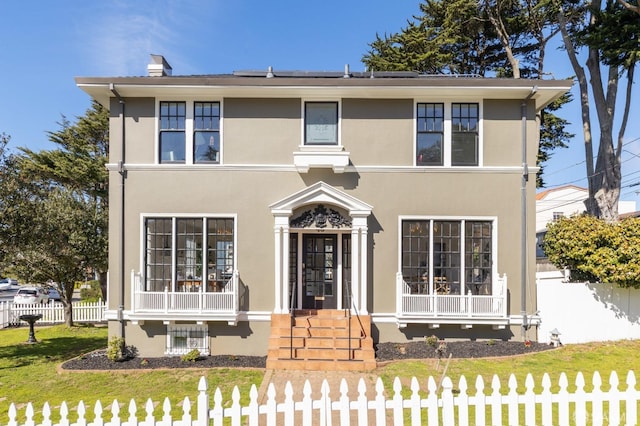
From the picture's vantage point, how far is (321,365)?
8297mm

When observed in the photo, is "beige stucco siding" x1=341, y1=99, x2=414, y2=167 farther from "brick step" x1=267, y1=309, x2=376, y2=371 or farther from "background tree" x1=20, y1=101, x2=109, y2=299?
"background tree" x1=20, y1=101, x2=109, y2=299

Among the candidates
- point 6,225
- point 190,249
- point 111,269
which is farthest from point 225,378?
point 6,225

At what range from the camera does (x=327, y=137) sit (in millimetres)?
10133

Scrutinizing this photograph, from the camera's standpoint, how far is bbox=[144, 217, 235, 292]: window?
988 centimetres

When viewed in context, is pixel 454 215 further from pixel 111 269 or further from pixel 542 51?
pixel 542 51

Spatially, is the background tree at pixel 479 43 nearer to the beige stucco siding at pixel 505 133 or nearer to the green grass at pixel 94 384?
the beige stucco siding at pixel 505 133

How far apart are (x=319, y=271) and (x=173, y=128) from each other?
222 inches

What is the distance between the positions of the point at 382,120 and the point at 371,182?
5.72 feet

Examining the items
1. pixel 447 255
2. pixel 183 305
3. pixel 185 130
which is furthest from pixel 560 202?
pixel 183 305

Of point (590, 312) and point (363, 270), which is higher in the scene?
point (363, 270)

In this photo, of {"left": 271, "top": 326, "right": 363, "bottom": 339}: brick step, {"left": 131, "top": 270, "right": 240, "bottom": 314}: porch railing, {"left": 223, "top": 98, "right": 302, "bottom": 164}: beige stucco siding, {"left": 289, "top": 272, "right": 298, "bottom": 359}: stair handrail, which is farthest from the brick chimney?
{"left": 271, "top": 326, "right": 363, "bottom": 339}: brick step

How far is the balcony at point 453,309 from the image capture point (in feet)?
30.8

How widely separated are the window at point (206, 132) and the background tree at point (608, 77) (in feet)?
44.2

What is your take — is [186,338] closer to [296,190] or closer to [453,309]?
[296,190]
